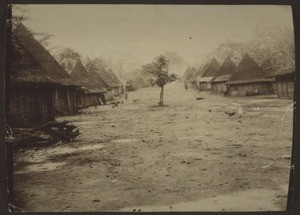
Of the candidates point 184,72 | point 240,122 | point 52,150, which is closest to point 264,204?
point 240,122

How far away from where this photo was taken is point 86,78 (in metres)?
3.69

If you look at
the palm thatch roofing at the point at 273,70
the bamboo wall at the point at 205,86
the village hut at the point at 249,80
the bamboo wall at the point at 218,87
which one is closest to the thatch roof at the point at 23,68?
the bamboo wall at the point at 205,86

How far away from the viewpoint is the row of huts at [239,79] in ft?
12.0

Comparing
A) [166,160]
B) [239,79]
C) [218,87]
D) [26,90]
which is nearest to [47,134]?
[26,90]

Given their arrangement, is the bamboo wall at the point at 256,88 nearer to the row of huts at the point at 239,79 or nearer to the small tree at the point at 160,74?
the row of huts at the point at 239,79

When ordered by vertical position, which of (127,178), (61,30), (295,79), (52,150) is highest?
(61,30)

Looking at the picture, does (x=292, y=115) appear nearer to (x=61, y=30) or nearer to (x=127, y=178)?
(x=127, y=178)

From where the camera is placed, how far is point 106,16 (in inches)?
139

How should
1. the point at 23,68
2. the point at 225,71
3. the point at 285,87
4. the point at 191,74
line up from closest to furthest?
1. the point at 23,68
2. the point at 285,87
3. the point at 191,74
4. the point at 225,71

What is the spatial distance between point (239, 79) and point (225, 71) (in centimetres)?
14

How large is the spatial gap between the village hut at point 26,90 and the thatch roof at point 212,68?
1.26 m

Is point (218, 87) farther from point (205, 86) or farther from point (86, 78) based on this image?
point (86, 78)

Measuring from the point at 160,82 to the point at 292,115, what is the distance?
1.12 metres

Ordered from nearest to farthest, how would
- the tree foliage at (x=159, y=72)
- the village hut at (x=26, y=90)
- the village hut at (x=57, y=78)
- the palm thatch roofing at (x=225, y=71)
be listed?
the village hut at (x=26, y=90) < the village hut at (x=57, y=78) < the tree foliage at (x=159, y=72) < the palm thatch roofing at (x=225, y=71)
